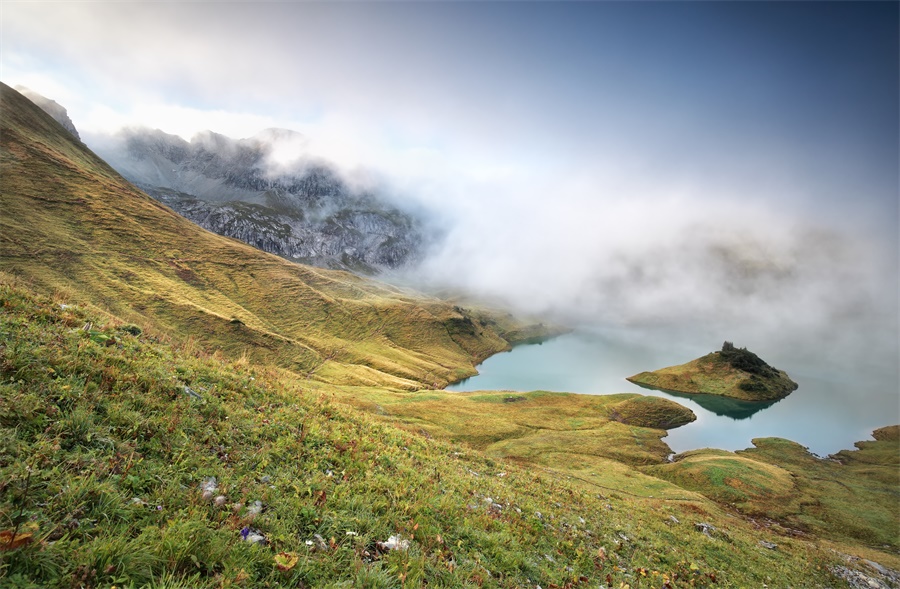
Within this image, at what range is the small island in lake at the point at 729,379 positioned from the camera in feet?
580

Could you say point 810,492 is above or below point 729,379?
below

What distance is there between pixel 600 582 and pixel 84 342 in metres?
17.9

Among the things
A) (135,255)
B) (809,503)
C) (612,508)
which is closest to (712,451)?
(809,503)

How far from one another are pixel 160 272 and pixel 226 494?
139398 millimetres

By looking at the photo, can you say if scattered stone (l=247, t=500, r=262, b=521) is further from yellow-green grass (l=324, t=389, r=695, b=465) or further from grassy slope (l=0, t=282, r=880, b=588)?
yellow-green grass (l=324, t=389, r=695, b=465)

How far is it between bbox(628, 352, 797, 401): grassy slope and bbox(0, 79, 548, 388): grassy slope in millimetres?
115071

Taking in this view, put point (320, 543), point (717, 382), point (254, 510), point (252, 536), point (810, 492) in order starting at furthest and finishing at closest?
point (717, 382)
point (810, 492)
point (254, 510)
point (320, 543)
point (252, 536)

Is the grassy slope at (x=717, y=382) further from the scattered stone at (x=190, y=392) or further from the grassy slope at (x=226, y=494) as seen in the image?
the scattered stone at (x=190, y=392)

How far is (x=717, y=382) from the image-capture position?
18288 cm

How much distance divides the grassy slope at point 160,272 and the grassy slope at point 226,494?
62.0 metres

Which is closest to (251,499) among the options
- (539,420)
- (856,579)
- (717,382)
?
(856,579)

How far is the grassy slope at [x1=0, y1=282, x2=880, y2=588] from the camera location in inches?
202

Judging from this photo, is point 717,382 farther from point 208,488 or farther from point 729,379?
point 208,488

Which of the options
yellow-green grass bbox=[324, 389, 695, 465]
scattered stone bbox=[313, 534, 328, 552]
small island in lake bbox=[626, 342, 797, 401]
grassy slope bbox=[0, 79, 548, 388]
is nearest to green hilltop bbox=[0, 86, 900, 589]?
scattered stone bbox=[313, 534, 328, 552]
